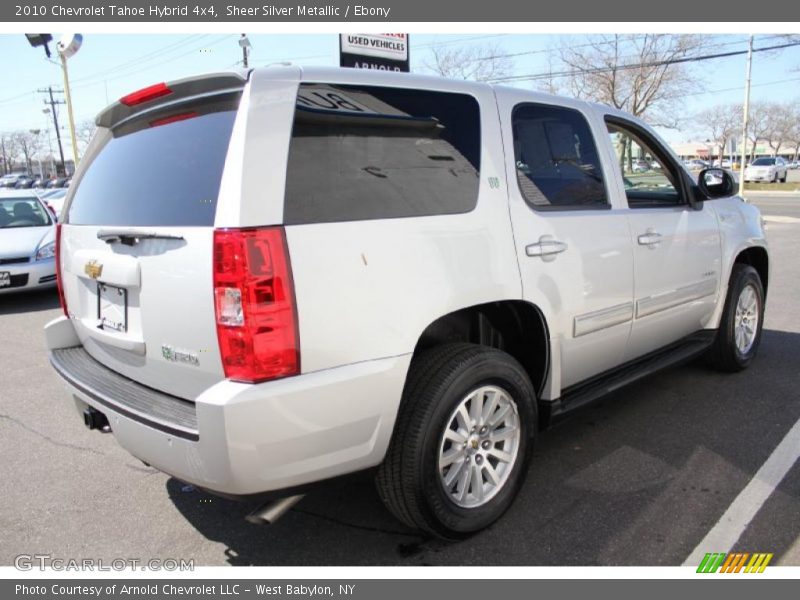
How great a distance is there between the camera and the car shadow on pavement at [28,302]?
8219 millimetres

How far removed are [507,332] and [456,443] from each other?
30.0 inches

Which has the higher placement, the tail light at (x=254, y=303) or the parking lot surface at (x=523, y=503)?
the tail light at (x=254, y=303)

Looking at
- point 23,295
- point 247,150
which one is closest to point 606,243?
point 247,150

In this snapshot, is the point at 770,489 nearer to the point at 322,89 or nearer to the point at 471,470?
the point at 471,470

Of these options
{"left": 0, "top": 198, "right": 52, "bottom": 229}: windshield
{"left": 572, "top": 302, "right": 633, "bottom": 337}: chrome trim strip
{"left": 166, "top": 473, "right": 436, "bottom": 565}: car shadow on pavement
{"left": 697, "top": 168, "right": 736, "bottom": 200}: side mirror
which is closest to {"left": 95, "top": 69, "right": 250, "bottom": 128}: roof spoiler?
{"left": 166, "top": 473, "right": 436, "bottom": 565}: car shadow on pavement

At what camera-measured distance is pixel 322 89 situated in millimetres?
2314

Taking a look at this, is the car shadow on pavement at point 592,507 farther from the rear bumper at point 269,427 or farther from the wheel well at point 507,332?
the wheel well at point 507,332

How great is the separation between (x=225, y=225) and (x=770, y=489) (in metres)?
2.93

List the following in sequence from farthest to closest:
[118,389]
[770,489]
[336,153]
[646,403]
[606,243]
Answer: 1. [646,403]
2. [606,243]
3. [770,489]
4. [118,389]
5. [336,153]

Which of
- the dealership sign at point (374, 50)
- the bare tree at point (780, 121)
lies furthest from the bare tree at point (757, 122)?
the dealership sign at point (374, 50)

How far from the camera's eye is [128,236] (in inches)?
95.7

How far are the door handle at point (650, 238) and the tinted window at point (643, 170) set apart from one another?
0.19 meters

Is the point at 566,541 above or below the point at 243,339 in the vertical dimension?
below

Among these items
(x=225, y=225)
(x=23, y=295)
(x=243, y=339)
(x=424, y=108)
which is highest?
(x=424, y=108)
